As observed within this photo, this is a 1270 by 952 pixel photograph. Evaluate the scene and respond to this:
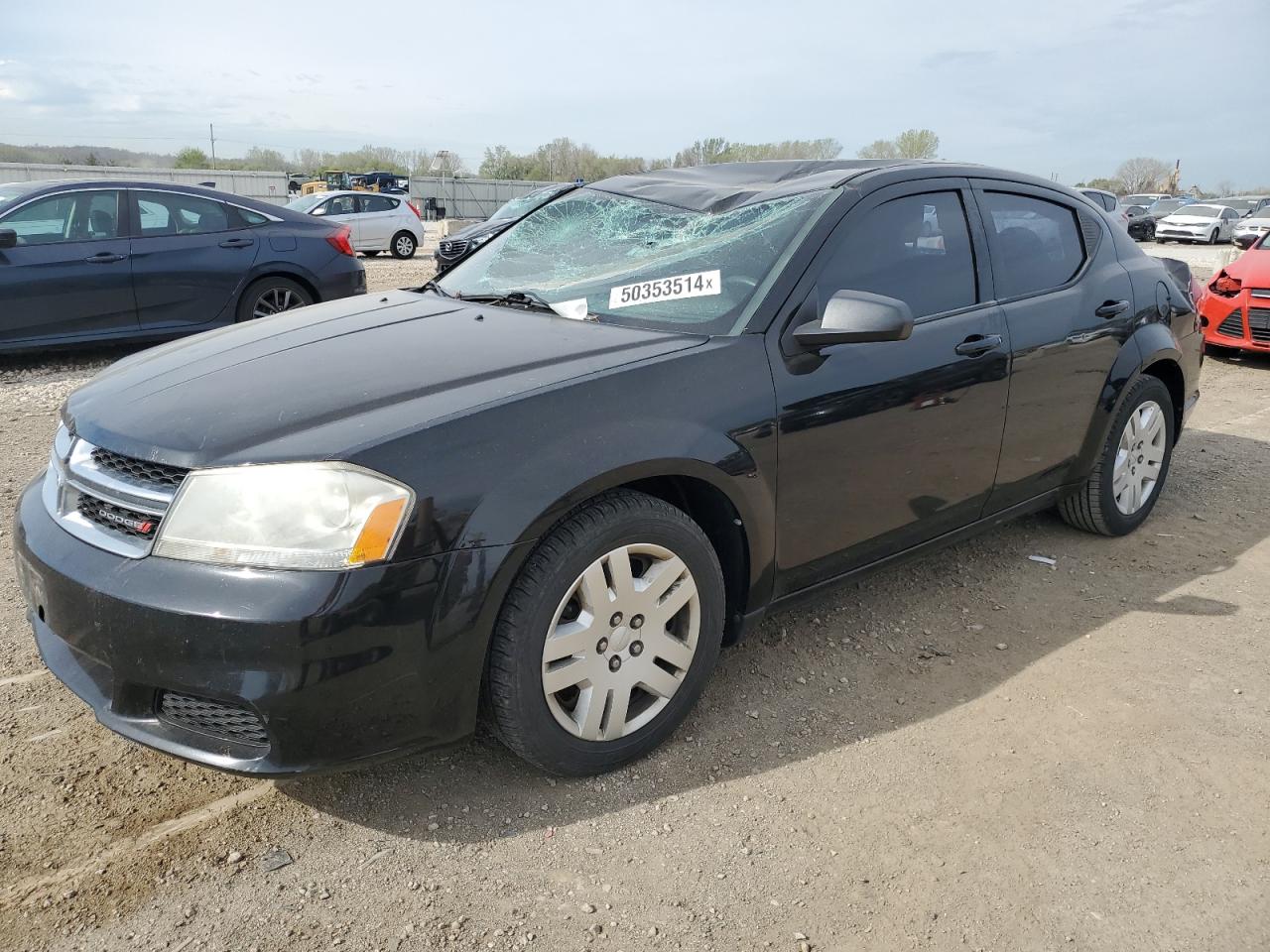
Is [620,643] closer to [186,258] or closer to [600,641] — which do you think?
[600,641]

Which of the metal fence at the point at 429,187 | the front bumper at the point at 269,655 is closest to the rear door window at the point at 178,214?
the front bumper at the point at 269,655

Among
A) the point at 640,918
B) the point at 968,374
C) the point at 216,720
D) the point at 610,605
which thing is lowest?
the point at 640,918

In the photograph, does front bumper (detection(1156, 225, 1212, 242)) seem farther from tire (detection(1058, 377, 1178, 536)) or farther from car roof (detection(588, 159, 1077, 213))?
car roof (detection(588, 159, 1077, 213))

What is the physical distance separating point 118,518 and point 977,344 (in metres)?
2.72

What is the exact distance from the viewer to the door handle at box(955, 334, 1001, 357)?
3.33 meters

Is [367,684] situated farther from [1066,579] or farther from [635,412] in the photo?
[1066,579]

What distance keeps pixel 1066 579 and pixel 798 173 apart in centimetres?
204

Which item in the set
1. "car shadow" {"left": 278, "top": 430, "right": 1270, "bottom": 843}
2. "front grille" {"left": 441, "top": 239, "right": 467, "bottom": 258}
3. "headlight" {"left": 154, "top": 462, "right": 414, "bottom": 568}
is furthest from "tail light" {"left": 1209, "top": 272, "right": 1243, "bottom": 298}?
"front grille" {"left": 441, "top": 239, "right": 467, "bottom": 258}

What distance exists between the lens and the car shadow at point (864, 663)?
2.55 meters

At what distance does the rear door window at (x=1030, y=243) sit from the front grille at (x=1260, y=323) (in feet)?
20.0

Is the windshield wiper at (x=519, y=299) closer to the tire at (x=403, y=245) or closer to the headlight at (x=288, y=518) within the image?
the headlight at (x=288, y=518)

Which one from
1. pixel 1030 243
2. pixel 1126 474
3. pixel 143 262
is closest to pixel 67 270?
pixel 143 262

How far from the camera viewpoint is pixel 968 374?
3.34 metres

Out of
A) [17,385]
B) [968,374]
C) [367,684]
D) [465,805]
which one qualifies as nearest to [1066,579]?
[968,374]
